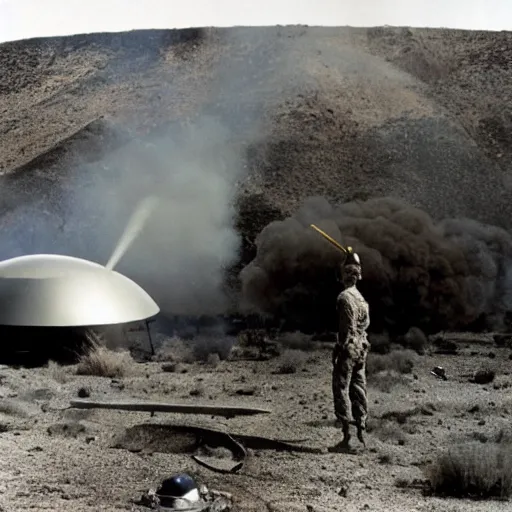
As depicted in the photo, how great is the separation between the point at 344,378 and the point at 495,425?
3313 millimetres

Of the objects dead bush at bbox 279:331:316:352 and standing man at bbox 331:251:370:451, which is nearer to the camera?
standing man at bbox 331:251:370:451

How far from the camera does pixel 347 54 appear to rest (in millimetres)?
60281

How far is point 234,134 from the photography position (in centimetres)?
4988

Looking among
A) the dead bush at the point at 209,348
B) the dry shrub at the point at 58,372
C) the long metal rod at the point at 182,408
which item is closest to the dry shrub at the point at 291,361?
the dead bush at the point at 209,348

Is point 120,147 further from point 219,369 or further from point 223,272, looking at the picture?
point 219,369

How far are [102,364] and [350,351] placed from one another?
7.09m

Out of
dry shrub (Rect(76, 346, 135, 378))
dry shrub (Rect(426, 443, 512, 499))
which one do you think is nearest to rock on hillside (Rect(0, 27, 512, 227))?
dry shrub (Rect(76, 346, 135, 378))

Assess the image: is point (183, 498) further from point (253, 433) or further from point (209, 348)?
point (209, 348)

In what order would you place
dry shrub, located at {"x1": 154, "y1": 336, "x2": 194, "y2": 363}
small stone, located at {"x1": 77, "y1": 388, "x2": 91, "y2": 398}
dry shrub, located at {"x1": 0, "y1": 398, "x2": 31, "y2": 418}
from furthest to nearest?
1. dry shrub, located at {"x1": 154, "y1": 336, "x2": 194, "y2": 363}
2. small stone, located at {"x1": 77, "y1": 388, "x2": 91, "y2": 398}
3. dry shrub, located at {"x1": 0, "y1": 398, "x2": 31, "y2": 418}

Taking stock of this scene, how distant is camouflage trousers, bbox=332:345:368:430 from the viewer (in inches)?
444

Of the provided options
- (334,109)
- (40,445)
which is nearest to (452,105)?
(334,109)

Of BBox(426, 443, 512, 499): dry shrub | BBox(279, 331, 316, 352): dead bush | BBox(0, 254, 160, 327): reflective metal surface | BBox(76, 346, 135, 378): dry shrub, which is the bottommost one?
BBox(279, 331, 316, 352): dead bush

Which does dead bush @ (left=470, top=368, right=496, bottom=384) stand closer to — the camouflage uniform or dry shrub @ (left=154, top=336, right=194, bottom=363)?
dry shrub @ (left=154, top=336, right=194, bottom=363)

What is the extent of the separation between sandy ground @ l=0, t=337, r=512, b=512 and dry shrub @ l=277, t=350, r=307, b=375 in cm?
20
